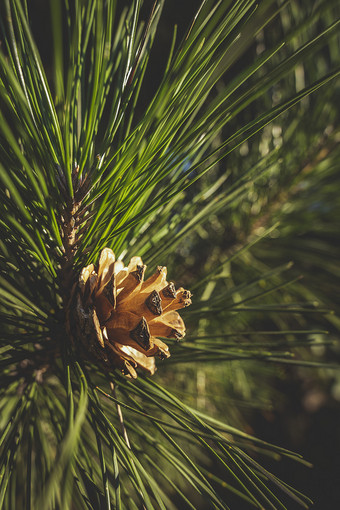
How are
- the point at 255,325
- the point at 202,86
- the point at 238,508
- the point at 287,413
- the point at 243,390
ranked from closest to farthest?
the point at 202,86 < the point at 243,390 < the point at 255,325 < the point at 238,508 < the point at 287,413

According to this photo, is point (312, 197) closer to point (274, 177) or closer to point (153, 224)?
point (274, 177)

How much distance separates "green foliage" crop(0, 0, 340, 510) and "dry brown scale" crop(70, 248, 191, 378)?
0.02m

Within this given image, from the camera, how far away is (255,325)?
75cm

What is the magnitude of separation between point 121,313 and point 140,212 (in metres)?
0.08

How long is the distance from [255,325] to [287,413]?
476 mm

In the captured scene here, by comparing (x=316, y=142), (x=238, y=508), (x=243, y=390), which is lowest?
(x=238, y=508)

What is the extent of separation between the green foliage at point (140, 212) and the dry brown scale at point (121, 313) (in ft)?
0.08

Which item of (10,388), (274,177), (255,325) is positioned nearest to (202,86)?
(10,388)

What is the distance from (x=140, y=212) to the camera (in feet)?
0.86

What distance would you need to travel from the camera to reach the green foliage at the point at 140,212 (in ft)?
0.75

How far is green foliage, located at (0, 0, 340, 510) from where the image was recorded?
23cm

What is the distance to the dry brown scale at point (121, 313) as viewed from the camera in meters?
0.27

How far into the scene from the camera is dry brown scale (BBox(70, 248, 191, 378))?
0.27 metres

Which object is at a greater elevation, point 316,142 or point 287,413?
point 316,142
